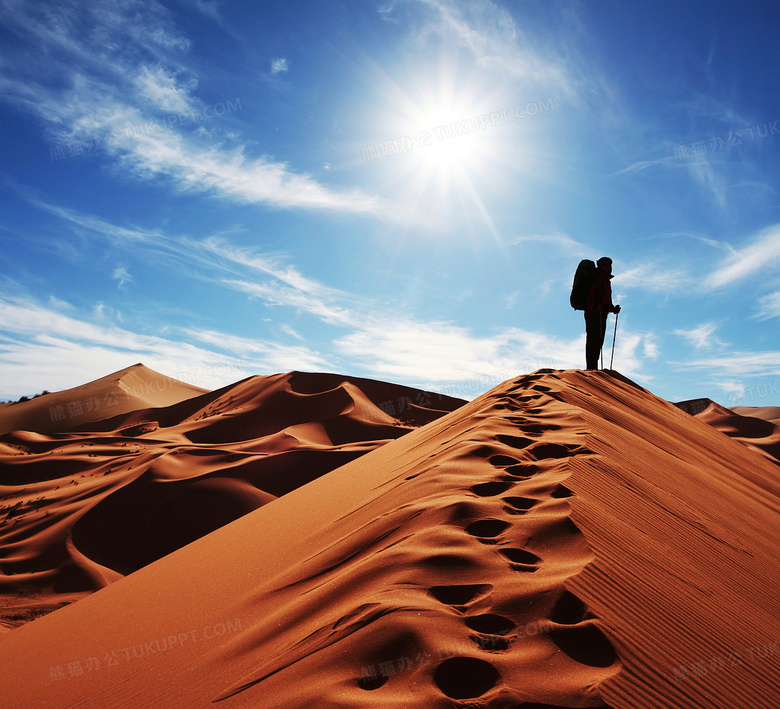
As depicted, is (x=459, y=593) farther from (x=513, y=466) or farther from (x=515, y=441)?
(x=515, y=441)

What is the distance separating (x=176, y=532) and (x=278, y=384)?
1476 cm

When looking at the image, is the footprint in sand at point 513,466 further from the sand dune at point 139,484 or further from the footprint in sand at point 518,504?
the sand dune at point 139,484

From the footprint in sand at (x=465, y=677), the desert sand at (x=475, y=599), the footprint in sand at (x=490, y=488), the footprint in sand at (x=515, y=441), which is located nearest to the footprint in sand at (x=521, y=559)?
the desert sand at (x=475, y=599)

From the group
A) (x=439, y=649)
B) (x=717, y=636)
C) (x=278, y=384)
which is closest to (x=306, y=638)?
(x=439, y=649)

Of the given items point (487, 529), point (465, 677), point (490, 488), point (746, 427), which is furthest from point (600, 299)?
point (746, 427)

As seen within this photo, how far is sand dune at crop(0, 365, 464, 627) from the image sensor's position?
341 inches

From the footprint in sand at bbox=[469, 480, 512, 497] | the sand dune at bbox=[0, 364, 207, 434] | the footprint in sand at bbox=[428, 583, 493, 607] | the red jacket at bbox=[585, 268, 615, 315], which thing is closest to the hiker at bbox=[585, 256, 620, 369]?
the red jacket at bbox=[585, 268, 615, 315]

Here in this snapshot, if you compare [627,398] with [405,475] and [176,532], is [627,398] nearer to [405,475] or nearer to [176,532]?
[405,475]

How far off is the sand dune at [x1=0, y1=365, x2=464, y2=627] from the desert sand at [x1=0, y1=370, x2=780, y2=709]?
172 inches

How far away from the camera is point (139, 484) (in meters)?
10.7

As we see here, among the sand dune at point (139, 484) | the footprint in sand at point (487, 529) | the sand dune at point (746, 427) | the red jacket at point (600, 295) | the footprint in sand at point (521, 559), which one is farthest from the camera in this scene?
the sand dune at point (746, 427)

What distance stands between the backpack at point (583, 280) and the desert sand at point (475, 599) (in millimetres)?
3851

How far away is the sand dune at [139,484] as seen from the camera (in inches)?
341

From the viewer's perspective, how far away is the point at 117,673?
2688 mm
